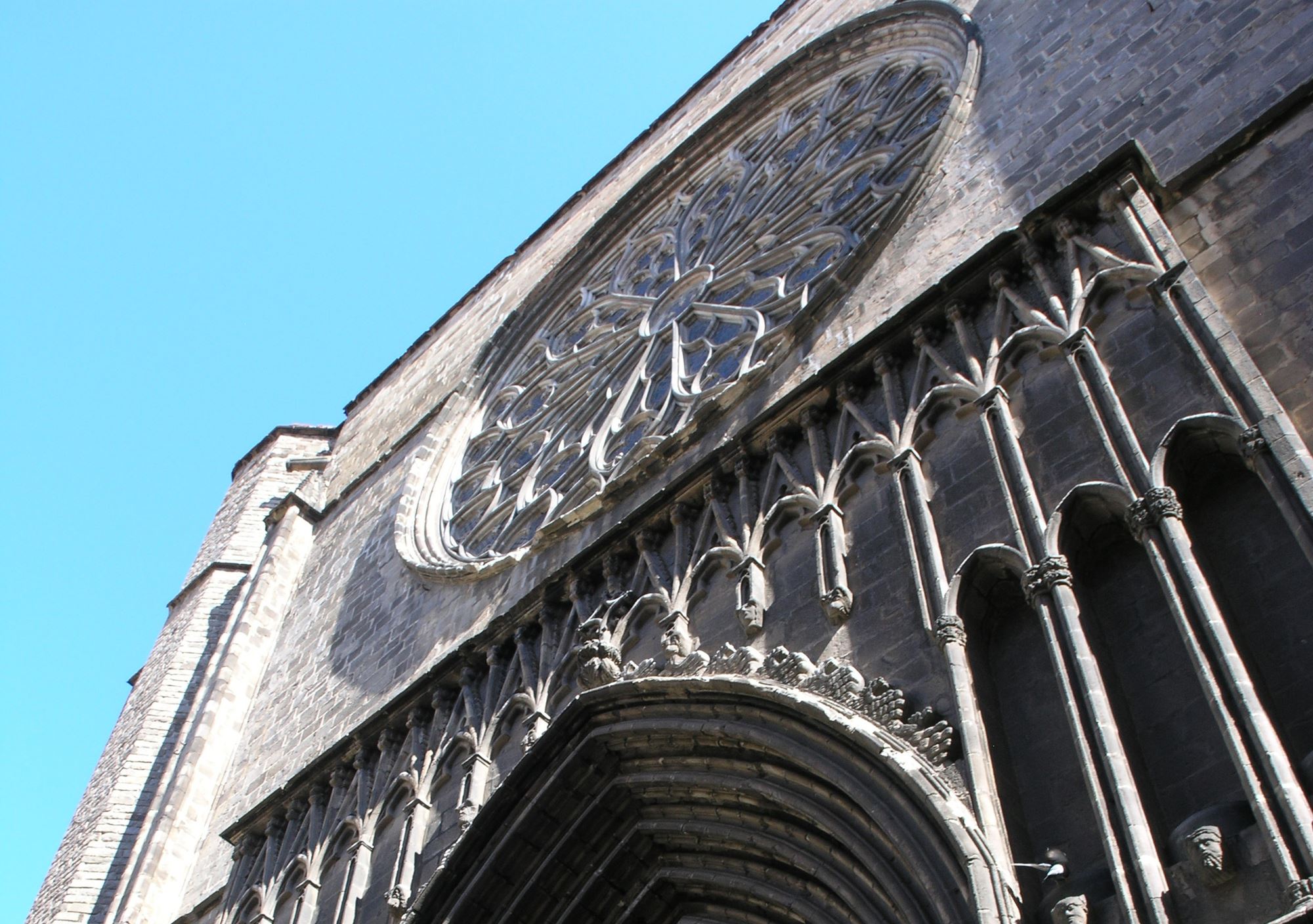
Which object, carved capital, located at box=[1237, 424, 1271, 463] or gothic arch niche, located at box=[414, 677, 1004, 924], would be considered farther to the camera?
gothic arch niche, located at box=[414, 677, 1004, 924]

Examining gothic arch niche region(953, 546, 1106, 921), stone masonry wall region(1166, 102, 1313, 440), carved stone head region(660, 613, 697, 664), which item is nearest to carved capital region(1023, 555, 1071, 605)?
gothic arch niche region(953, 546, 1106, 921)

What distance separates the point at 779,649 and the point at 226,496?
44.6ft

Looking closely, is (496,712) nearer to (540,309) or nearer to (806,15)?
(540,309)

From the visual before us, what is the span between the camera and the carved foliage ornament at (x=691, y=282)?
11125mm

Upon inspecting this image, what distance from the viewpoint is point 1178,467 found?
5.79 metres

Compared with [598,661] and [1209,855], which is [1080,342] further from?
[598,661]

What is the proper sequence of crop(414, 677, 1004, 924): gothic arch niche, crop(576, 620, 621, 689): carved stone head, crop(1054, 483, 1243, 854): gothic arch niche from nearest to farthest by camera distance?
crop(1054, 483, 1243, 854): gothic arch niche → crop(414, 677, 1004, 924): gothic arch niche → crop(576, 620, 621, 689): carved stone head

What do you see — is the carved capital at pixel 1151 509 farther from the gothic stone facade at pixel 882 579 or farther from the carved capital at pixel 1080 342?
the carved capital at pixel 1080 342

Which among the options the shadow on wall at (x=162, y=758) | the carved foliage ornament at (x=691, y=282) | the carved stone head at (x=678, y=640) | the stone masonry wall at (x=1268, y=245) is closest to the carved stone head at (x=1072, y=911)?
the stone masonry wall at (x=1268, y=245)

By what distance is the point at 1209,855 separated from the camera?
4391 millimetres

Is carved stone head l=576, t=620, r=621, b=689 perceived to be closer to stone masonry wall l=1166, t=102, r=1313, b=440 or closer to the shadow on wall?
stone masonry wall l=1166, t=102, r=1313, b=440

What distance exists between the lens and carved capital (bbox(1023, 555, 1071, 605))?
5676mm

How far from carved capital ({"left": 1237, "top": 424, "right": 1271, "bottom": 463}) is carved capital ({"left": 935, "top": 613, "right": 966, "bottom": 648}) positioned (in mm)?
1274

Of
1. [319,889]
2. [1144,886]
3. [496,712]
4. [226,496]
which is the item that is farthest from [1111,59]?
[226,496]
